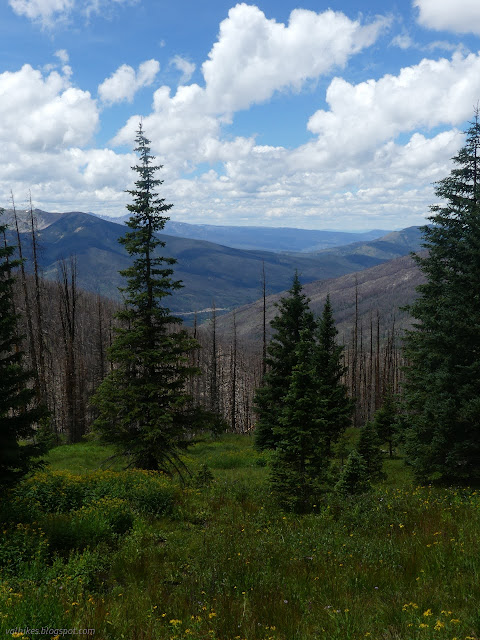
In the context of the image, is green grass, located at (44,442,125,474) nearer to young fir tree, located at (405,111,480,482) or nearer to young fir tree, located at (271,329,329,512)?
young fir tree, located at (271,329,329,512)

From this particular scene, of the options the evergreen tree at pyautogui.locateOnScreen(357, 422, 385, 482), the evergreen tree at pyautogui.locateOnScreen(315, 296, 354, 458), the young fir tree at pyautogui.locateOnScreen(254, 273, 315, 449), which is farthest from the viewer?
the evergreen tree at pyautogui.locateOnScreen(315, 296, 354, 458)

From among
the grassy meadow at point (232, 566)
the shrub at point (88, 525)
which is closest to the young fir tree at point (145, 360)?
the grassy meadow at point (232, 566)

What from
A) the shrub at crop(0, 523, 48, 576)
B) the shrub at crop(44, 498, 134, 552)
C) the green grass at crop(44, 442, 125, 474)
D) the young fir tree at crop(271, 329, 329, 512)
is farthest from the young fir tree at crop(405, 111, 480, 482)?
the green grass at crop(44, 442, 125, 474)

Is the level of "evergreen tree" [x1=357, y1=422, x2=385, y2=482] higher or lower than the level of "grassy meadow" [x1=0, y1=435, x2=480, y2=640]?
lower

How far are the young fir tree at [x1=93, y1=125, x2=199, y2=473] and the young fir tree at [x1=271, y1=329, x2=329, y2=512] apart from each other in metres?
4.24

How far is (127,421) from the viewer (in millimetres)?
13633

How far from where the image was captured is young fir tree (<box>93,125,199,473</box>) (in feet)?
46.2

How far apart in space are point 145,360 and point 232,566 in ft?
30.9

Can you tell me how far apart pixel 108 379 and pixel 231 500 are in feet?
21.0

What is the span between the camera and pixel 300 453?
37.8 feet

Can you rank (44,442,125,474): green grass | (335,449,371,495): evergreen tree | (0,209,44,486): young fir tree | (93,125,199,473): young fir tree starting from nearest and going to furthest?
(0,209,44,486): young fir tree < (335,449,371,495): evergreen tree < (93,125,199,473): young fir tree < (44,442,125,474): green grass

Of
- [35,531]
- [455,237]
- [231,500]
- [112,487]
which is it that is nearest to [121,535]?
[35,531]

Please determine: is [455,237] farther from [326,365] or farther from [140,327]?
[140,327]

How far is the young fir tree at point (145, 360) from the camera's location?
555 inches
